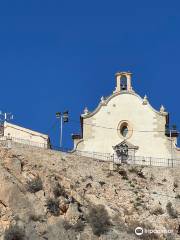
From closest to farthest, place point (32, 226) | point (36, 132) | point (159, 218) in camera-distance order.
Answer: point (32, 226) < point (159, 218) < point (36, 132)

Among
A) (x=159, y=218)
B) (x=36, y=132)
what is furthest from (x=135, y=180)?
(x=36, y=132)

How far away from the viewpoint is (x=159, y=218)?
69.5 metres

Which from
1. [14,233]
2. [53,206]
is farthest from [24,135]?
[14,233]

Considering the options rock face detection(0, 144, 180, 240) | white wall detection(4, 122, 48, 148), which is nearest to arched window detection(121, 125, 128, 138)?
rock face detection(0, 144, 180, 240)

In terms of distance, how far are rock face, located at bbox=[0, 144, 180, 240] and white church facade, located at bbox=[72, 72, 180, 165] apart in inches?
193

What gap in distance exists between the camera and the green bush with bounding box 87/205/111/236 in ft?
214

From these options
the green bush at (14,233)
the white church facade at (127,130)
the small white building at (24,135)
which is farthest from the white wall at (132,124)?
the green bush at (14,233)

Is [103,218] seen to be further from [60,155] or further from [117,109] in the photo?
[117,109]

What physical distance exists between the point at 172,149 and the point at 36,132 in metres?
11.6

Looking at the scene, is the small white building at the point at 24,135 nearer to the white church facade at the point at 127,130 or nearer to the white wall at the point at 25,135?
the white wall at the point at 25,135

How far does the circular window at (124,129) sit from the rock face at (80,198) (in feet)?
21.4

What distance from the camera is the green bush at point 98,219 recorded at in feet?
214

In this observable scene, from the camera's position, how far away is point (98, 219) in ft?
218

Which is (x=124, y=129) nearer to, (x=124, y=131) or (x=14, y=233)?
(x=124, y=131)
